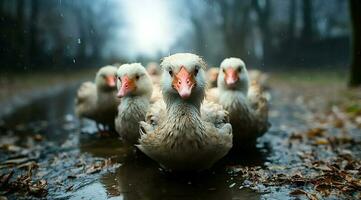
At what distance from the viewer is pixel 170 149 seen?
381cm

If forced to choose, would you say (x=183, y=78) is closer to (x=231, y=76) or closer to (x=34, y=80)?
(x=231, y=76)

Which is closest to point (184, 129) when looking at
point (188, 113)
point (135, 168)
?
point (188, 113)

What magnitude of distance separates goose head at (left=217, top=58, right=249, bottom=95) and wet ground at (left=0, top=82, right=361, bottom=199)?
84 centimetres

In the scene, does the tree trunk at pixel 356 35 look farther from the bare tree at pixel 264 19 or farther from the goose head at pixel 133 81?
the goose head at pixel 133 81

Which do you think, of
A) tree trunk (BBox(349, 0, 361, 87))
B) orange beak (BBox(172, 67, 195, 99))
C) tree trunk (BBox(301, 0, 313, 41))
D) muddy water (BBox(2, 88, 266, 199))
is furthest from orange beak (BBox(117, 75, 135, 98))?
tree trunk (BBox(301, 0, 313, 41))

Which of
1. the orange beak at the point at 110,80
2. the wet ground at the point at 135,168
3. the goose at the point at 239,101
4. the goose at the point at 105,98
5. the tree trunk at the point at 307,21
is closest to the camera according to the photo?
the wet ground at the point at 135,168

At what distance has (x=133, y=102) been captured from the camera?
16.0 feet

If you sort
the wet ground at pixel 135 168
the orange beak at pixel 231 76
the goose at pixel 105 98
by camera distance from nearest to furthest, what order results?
1. the wet ground at pixel 135 168
2. the orange beak at pixel 231 76
3. the goose at pixel 105 98

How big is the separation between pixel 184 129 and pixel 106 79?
9.67 ft

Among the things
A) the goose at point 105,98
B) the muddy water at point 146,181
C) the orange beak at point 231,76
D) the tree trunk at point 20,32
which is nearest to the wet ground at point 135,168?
the muddy water at point 146,181

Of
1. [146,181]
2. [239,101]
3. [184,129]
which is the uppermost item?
[239,101]

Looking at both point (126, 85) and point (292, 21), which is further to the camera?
point (292, 21)

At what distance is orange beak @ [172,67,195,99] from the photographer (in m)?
3.54

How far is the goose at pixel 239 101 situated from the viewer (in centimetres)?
508
